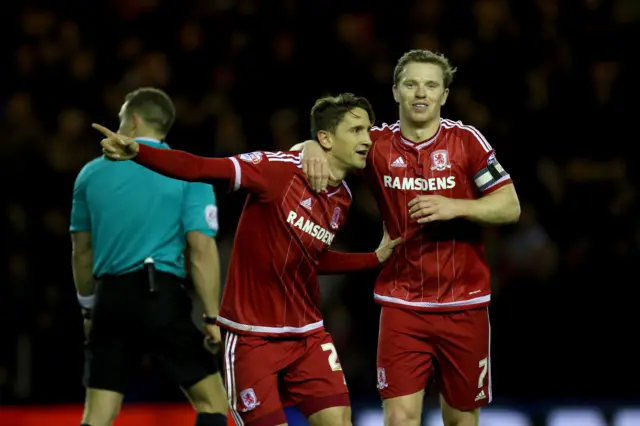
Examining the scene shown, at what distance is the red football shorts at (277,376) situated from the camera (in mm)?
5043

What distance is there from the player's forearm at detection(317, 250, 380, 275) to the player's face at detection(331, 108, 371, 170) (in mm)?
463

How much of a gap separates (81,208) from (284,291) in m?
1.44

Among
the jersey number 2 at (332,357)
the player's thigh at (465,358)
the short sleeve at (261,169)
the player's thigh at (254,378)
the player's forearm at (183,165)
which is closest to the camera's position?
the player's forearm at (183,165)

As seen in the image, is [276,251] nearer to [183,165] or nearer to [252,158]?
[252,158]

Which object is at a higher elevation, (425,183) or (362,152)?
(362,152)

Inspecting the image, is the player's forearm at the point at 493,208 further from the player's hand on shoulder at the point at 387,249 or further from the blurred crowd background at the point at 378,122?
the blurred crowd background at the point at 378,122

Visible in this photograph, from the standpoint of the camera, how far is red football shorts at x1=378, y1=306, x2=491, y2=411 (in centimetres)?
548

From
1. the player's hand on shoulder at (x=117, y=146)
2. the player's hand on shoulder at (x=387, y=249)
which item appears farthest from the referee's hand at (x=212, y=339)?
the player's hand on shoulder at (x=117, y=146)

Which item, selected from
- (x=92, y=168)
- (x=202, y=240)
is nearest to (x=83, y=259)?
(x=92, y=168)

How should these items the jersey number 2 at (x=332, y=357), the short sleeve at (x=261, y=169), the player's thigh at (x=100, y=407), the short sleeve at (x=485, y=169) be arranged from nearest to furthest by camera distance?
the short sleeve at (x=261, y=169) → the jersey number 2 at (x=332, y=357) → the short sleeve at (x=485, y=169) → the player's thigh at (x=100, y=407)

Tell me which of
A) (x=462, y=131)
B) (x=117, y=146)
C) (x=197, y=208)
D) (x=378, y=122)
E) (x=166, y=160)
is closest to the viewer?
(x=117, y=146)

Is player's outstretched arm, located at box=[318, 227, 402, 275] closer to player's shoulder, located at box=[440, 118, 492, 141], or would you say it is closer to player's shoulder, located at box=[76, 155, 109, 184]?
player's shoulder, located at box=[440, 118, 492, 141]

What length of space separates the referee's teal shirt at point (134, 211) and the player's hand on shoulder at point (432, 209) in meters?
Answer: 1.32

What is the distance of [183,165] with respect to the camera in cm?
466
